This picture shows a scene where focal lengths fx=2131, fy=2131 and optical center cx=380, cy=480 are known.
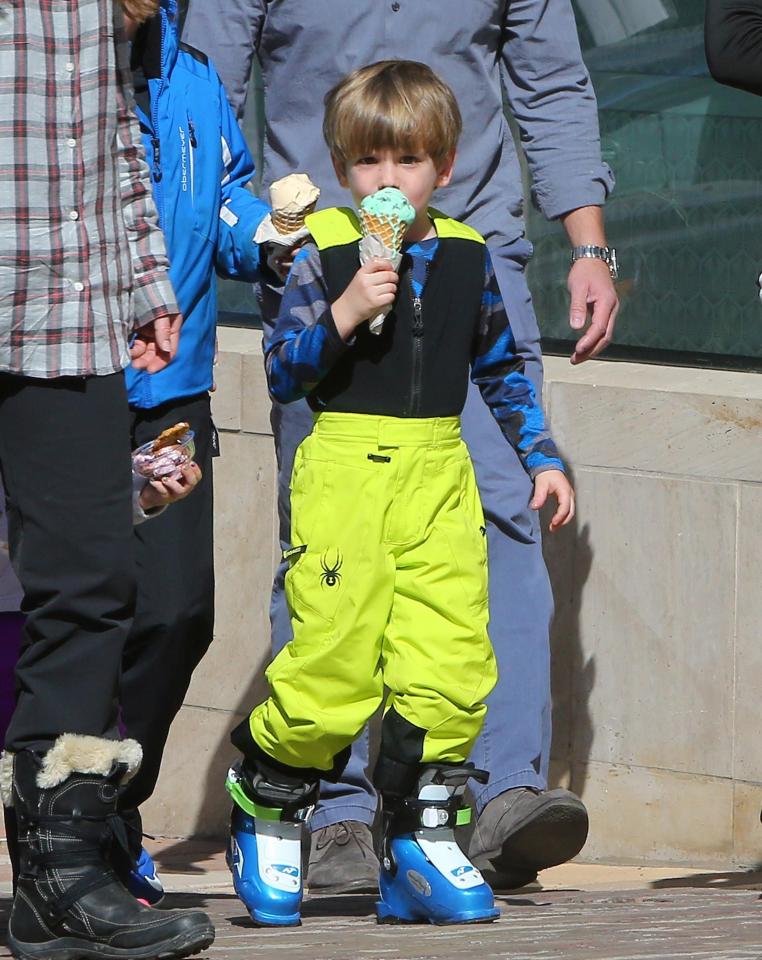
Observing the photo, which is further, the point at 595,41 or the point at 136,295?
the point at 595,41

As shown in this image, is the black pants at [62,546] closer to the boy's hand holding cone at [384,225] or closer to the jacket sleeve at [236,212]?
the boy's hand holding cone at [384,225]

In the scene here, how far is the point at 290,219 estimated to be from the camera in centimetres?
447

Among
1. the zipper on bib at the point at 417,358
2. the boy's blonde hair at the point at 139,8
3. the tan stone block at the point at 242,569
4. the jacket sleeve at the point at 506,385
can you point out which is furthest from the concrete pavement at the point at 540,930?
the boy's blonde hair at the point at 139,8

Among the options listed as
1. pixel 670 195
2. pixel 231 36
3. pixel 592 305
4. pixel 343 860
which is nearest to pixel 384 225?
pixel 592 305

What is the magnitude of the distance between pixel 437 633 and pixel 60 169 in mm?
1209

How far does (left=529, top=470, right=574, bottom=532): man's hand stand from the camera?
14.4ft

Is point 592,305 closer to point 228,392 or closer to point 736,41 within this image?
point 736,41

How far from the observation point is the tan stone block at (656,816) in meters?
6.02

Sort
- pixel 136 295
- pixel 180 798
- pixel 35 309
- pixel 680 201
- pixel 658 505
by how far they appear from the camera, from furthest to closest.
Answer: pixel 180 798, pixel 680 201, pixel 658 505, pixel 136 295, pixel 35 309

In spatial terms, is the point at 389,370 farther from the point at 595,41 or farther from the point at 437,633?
the point at 595,41

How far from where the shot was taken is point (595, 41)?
6.50 meters

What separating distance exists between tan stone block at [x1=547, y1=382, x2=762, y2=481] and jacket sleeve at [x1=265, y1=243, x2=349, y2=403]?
1.81m

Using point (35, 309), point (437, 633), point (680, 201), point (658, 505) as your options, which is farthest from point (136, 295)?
point (680, 201)

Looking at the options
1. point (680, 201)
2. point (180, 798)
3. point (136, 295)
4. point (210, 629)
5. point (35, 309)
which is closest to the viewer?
point (35, 309)
